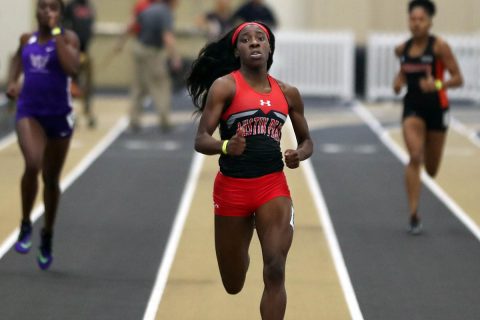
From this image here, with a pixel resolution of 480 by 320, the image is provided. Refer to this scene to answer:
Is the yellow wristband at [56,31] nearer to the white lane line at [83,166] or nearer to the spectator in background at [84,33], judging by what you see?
the white lane line at [83,166]

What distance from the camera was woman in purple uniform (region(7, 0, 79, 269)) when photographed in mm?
9891

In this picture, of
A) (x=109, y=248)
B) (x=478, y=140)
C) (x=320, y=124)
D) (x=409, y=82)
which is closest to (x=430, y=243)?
(x=409, y=82)

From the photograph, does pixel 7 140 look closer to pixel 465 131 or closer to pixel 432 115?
pixel 465 131

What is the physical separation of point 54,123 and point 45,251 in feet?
3.43

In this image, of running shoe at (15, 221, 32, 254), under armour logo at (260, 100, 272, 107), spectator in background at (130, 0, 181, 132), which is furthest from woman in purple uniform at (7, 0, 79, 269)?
spectator in background at (130, 0, 181, 132)

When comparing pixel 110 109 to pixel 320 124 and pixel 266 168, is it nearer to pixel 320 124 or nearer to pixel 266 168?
pixel 320 124

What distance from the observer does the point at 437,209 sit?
13.6 metres

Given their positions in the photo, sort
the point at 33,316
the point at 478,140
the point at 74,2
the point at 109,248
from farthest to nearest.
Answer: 1. the point at 74,2
2. the point at 478,140
3. the point at 109,248
4. the point at 33,316

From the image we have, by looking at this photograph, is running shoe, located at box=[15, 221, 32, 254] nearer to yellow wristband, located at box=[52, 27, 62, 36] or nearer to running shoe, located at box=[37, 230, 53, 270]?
running shoe, located at box=[37, 230, 53, 270]

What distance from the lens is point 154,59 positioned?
20.1m

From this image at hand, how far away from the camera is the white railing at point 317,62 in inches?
1060

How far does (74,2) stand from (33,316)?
1335 centimetres

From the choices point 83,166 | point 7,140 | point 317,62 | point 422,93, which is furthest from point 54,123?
point 317,62

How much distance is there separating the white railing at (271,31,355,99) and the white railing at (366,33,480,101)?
466 millimetres
